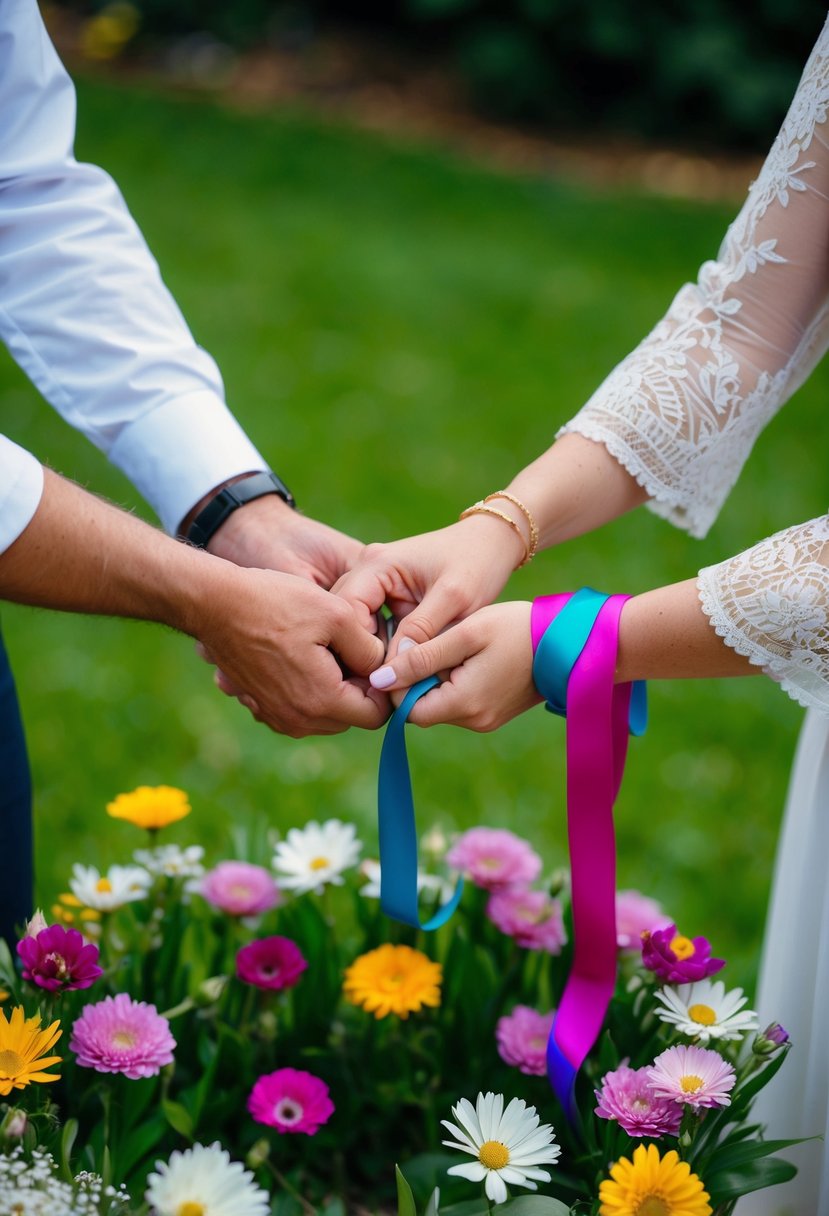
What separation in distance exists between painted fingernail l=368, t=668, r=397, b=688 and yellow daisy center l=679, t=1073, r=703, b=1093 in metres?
0.61

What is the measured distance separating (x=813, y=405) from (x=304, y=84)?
5.24 metres

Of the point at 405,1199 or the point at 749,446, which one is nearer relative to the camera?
the point at 405,1199

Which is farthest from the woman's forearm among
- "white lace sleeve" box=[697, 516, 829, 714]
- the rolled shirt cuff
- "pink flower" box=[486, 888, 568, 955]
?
the rolled shirt cuff

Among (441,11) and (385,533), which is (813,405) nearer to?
(385,533)

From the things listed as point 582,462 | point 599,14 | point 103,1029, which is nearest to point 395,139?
point 599,14

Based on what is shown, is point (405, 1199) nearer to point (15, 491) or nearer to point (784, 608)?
point (784, 608)

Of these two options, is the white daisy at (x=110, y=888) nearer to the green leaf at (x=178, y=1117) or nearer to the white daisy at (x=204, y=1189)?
the green leaf at (x=178, y=1117)

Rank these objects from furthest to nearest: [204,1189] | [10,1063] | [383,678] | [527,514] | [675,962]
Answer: [527,514], [383,678], [675,962], [10,1063], [204,1189]

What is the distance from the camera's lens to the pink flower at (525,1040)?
5.67ft

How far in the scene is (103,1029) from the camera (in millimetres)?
1522

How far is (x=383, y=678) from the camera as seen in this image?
1.70 meters

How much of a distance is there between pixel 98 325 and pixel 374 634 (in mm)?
659

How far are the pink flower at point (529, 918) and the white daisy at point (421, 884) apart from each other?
10 cm

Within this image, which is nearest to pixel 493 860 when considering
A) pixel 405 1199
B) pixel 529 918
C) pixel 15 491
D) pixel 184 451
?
pixel 529 918
